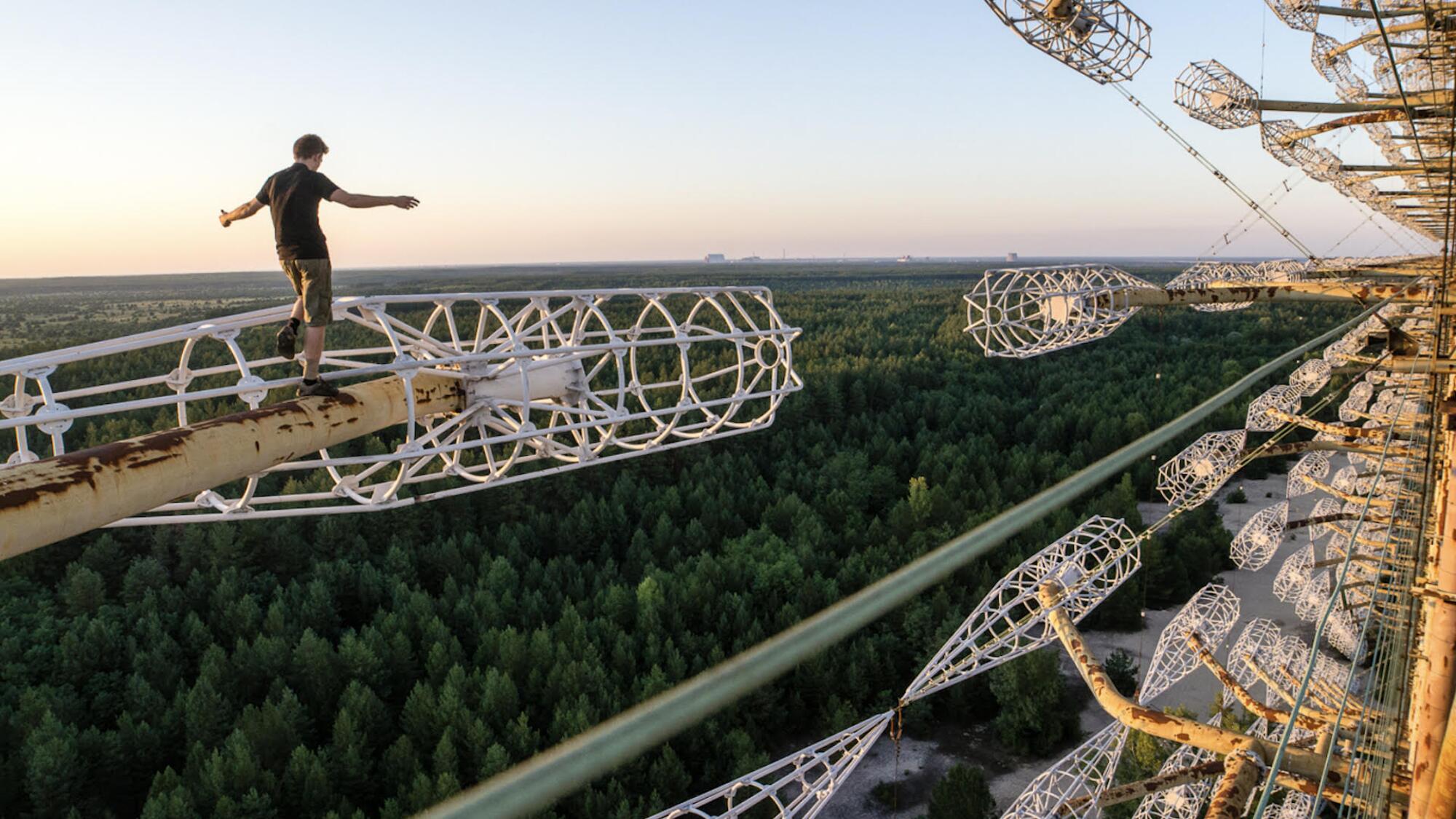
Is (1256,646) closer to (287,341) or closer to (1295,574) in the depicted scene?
(1295,574)

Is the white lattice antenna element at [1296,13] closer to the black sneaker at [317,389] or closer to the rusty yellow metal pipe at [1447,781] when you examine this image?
the rusty yellow metal pipe at [1447,781]

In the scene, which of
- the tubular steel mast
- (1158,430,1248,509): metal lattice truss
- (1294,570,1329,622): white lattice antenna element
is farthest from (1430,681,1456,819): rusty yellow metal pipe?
(1158,430,1248,509): metal lattice truss

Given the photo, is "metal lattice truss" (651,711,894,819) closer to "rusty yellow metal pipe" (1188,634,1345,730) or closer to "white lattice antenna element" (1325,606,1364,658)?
"rusty yellow metal pipe" (1188,634,1345,730)

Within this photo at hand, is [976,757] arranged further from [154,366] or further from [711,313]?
[711,313]

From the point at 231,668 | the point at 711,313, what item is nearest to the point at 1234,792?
the point at 231,668

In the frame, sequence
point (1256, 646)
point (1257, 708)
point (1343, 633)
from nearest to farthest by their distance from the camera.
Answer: point (1257, 708) → point (1256, 646) → point (1343, 633)

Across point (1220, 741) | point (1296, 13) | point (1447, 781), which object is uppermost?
point (1296, 13)

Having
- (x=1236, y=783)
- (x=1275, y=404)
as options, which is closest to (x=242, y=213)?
(x=1236, y=783)
